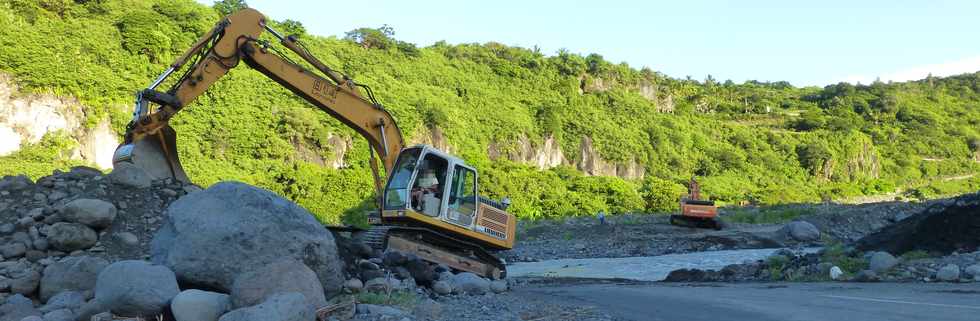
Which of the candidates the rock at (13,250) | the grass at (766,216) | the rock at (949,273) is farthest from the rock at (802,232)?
the rock at (13,250)

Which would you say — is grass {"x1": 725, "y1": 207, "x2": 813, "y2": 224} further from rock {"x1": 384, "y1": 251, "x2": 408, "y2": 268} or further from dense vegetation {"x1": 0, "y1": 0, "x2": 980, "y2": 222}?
rock {"x1": 384, "y1": 251, "x2": 408, "y2": 268}

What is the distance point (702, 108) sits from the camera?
98.9m

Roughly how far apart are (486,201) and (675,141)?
6569 centimetres

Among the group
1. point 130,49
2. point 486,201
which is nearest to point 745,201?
point 130,49

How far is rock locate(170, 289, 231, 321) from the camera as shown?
22.9 ft

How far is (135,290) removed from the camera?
7199 mm

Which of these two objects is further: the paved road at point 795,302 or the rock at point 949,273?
the rock at point 949,273

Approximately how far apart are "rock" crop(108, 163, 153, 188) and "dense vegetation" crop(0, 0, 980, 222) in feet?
69.7

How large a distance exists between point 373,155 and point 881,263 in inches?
411

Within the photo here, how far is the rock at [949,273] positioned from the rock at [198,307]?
11757 millimetres

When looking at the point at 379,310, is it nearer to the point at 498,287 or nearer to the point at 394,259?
the point at 394,259

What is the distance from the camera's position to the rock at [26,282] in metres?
8.91

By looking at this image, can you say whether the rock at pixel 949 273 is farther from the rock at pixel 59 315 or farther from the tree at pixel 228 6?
the tree at pixel 228 6

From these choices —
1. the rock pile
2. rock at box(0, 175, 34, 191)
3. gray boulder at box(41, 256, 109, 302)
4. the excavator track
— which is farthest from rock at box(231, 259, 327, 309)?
the excavator track
